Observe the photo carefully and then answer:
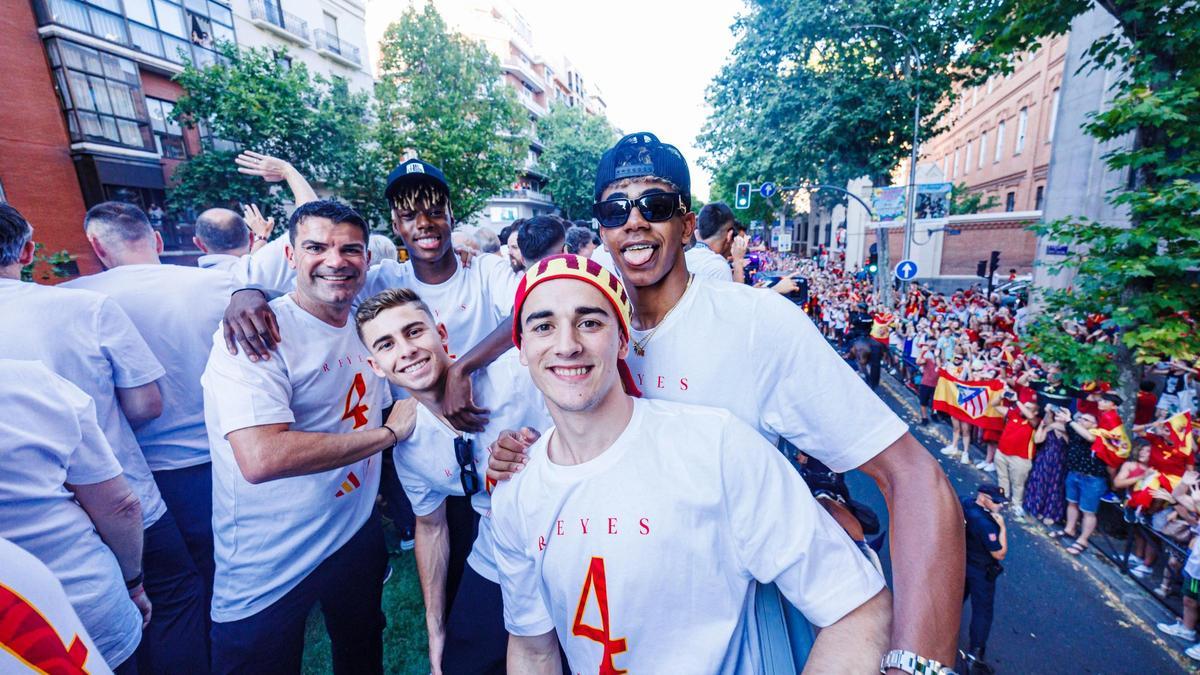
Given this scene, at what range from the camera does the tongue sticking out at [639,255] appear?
193 centimetres

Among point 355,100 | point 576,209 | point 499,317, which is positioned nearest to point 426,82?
point 355,100

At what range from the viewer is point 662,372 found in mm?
1925

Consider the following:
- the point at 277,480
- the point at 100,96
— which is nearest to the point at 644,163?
the point at 277,480

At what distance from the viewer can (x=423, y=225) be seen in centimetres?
330

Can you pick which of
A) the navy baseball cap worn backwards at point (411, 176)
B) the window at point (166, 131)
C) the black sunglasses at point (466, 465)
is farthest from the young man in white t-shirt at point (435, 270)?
the window at point (166, 131)

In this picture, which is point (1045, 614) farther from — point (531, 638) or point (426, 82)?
point (426, 82)

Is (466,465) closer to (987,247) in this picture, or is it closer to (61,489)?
(61,489)

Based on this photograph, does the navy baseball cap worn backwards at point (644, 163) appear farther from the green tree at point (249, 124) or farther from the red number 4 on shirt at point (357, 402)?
the green tree at point (249, 124)

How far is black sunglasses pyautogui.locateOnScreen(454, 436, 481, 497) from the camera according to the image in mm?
2541

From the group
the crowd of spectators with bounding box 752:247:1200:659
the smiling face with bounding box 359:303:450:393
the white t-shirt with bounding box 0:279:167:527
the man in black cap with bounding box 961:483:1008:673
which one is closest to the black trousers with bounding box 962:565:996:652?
the man in black cap with bounding box 961:483:1008:673

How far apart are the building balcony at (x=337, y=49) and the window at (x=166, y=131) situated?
8.51 meters

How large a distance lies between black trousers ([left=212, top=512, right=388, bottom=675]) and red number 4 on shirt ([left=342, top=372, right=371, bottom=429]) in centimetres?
69

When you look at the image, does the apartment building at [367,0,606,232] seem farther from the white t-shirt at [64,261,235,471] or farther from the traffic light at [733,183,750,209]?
the white t-shirt at [64,261,235,471]

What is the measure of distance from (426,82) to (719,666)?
2997cm
